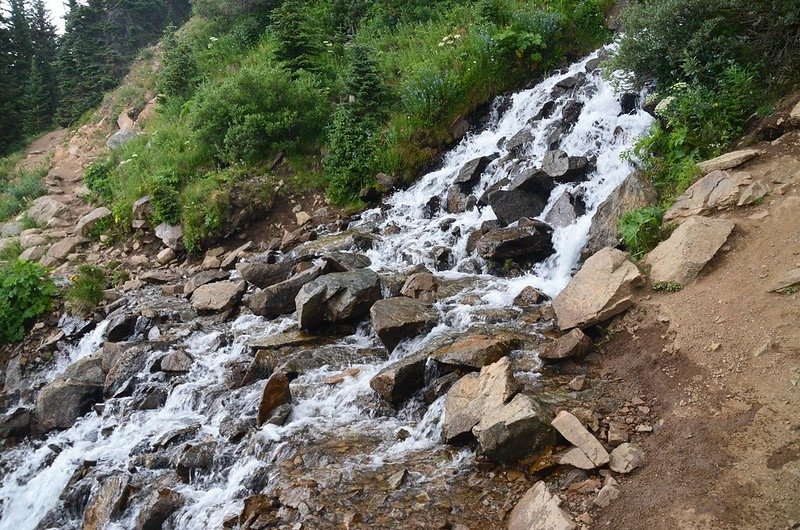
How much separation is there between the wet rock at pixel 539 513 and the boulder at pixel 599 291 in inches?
112

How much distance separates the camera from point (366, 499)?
199 inches

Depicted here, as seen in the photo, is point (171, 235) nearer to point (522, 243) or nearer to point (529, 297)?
point (522, 243)

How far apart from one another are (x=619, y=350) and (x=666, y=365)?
0.69m

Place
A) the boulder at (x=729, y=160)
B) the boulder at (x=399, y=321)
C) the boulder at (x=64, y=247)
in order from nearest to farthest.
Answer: the boulder at (x=729, y=160)
the boulder at (x=399, y=321)
the boulder at (x=64, y=247)

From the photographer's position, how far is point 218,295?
10562mm

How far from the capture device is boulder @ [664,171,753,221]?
7.06 m

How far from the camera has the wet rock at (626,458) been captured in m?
4.58

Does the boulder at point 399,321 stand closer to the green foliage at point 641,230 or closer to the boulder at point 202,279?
the green foliage at point 641,230

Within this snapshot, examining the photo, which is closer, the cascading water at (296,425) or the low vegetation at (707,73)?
the cascading water at (296,425)

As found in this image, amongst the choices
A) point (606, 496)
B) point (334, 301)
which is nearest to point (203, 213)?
point (334, 301)

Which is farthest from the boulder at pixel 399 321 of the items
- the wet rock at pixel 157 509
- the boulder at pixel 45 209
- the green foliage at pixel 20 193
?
the green foliage at pixel 20 193

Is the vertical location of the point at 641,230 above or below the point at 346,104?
below

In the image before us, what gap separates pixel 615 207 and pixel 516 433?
4.80 m

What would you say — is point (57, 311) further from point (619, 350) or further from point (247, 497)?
point (619, 350)
